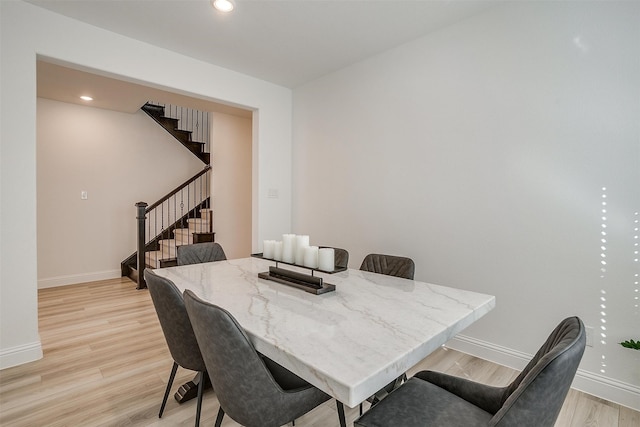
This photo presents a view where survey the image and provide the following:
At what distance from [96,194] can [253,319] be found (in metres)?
5.07

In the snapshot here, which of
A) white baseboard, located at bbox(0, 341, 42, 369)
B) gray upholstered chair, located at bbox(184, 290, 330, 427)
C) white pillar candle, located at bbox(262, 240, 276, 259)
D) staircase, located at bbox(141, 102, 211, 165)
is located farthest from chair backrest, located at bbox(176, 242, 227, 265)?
staircase, located at bbox(141, 102, 211, 165)

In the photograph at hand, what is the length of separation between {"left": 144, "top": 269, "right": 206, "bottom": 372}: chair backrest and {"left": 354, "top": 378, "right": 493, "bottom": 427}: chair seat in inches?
35.8

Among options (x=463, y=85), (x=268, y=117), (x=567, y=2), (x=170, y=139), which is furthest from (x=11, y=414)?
(x=170, y=139)

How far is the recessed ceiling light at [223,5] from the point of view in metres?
2.46

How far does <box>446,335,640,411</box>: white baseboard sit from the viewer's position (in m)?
1.99

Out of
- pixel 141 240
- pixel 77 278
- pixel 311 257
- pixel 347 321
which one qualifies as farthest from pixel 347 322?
pixel 77 278

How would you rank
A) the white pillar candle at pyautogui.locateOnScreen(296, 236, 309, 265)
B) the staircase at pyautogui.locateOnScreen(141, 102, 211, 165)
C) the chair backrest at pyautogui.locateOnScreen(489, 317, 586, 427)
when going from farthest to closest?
1. the staircase at pyautogui.locateOnScreen(141, 102, 211, 165)
2. the white pillar candle at pyautogui.locateOnScreen(296, 236, 309, 265)
3. the chair backrest at pyautogui.locateOnScreen(489, 317, 586, 427)

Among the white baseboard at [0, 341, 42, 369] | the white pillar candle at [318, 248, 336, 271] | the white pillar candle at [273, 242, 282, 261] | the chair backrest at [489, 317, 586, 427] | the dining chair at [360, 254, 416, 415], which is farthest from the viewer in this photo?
the white baseboard at [0, 341, 42, 369]

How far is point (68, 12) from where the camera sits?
263 centimetres

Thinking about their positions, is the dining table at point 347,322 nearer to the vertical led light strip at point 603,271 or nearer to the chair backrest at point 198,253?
the chair backrest at point 198,253

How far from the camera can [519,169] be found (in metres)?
2.40

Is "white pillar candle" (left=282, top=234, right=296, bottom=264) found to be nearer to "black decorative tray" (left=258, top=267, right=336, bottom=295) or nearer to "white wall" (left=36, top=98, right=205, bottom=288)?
"black decorative tray" (left=258, top=267, right=336, bottom=295)

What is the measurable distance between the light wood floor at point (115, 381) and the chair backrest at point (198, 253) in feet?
2.59

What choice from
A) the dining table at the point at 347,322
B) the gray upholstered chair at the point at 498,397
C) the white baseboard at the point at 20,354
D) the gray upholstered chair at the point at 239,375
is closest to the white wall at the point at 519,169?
the dining table at the point at 347,322
